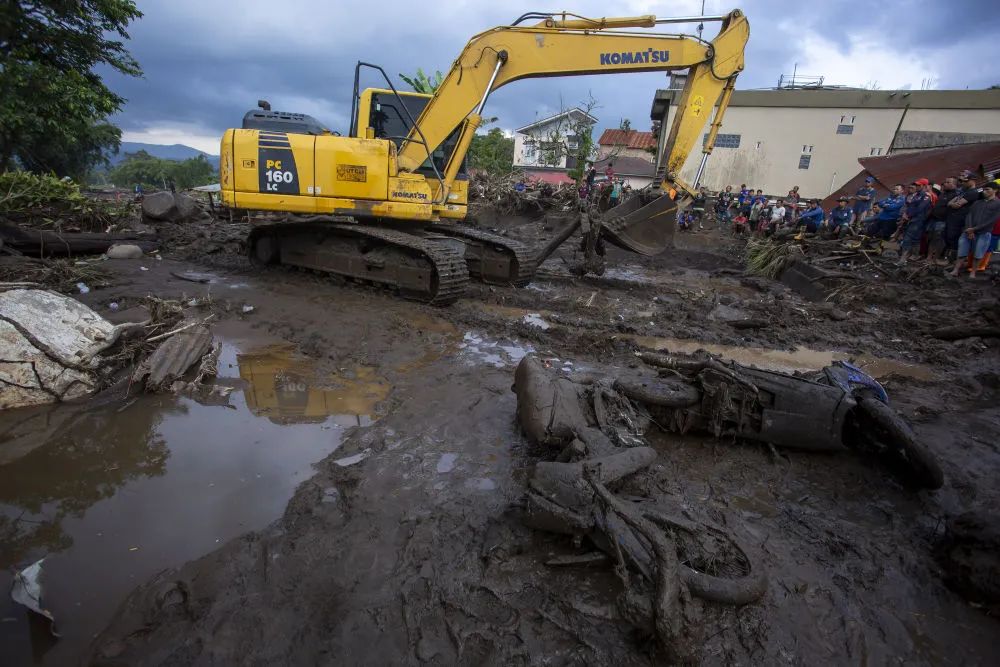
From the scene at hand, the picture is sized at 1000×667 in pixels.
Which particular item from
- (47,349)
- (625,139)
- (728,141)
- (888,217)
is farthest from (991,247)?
(625,139)

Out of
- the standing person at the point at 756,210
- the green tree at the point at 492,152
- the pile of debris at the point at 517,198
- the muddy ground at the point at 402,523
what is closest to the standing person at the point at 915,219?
the muddy ground at the point at 402,523

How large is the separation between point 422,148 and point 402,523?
618 centimetres

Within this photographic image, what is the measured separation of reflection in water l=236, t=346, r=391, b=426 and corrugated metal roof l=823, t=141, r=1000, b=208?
51.1ft

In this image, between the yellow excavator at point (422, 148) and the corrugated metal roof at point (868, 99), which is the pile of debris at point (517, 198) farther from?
the yellow excavator at point (422, 148)

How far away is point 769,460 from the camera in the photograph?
3467mm

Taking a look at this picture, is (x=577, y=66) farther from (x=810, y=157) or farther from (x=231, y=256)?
(x=810, y=157)

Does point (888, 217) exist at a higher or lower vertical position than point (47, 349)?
higher

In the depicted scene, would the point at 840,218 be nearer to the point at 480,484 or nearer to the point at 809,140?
the point at 480,484

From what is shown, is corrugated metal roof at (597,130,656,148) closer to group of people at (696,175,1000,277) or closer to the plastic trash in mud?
group of people at (696,175,1000,277)

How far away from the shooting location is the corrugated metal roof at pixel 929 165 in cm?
1335

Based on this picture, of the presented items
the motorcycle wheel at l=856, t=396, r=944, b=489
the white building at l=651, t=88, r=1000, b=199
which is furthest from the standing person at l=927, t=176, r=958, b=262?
the white building at l=651, t=88, r=1000, b=199

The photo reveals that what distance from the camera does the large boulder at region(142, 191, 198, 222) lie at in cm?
1220

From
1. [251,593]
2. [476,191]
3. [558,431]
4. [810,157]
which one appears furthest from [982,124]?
[251,593]

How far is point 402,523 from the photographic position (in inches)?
103
